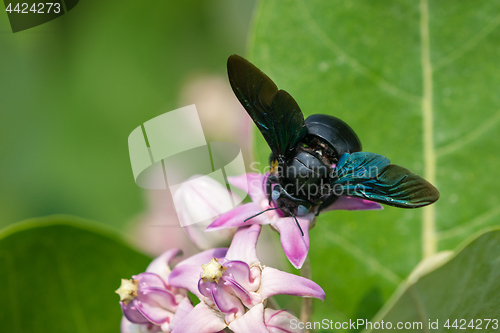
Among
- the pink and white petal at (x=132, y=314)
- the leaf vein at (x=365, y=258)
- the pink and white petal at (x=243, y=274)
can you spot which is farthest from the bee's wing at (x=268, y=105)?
the leaf vein at (x=365, y=258)

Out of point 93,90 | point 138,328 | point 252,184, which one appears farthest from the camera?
point 93,90

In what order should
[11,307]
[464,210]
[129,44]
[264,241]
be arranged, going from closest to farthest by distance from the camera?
[11,307], [464,210], [264,241], [129,44]

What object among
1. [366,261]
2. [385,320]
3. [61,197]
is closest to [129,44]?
[61,197]

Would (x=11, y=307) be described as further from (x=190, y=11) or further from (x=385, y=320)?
(x=190, y=11)

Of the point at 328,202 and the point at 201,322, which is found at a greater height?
the point at 328,202

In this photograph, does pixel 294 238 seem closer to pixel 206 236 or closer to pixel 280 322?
pixel 280 322

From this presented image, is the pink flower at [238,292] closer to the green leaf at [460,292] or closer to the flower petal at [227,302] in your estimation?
the flower petal at [227,302]

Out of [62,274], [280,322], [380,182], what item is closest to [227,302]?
[280,322]
